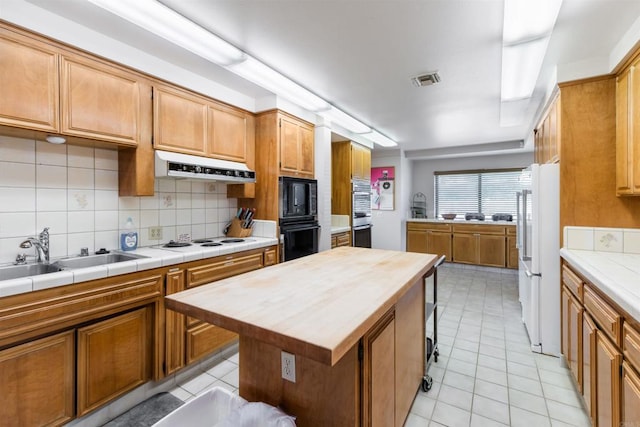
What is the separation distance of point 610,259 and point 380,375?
1.81m

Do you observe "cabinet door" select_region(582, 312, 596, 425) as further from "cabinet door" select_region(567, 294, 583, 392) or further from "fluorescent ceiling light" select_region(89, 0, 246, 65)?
"fluorescent ceiling light" select_region(89, 0, 246, 65)

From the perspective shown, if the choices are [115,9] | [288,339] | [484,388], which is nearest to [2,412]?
[288,339]

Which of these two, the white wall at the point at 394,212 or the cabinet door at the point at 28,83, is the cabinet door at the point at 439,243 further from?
the cabinet door at the point at 28,83

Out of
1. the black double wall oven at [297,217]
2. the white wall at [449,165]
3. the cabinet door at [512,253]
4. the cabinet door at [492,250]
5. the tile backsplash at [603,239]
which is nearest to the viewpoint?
the tile backsplash at [603,239]

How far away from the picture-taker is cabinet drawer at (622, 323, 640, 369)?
1113mm

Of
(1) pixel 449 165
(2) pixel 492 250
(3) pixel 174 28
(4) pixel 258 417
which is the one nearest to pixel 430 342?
(4) pixel 258 417

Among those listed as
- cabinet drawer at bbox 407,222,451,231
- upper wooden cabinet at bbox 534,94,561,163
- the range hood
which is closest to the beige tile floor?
the range hood

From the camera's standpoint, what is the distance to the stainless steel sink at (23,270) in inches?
68.2

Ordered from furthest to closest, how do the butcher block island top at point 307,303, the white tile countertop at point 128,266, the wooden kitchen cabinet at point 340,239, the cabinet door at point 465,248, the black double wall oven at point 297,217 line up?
the cabinet door at point 465,248
the wooden kitchen cabinet at point 340,239
the black double wall oven at point 297,217
the white tile countertop at point 128,266
the butcher block island top at point 307,303

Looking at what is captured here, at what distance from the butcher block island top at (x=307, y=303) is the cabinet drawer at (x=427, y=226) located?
4.59 metres

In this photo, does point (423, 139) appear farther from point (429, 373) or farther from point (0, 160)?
point (0, 160)

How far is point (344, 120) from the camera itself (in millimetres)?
3760

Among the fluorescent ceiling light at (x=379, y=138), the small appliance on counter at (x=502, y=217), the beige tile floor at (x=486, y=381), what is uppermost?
the fluorescent ceiling light at (x=379, y=138)

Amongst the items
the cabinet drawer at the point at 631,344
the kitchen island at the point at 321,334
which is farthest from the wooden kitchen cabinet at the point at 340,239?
the cabinet drawer at the point at 631,344
